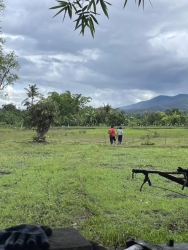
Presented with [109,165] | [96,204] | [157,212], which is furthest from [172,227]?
[109,165]

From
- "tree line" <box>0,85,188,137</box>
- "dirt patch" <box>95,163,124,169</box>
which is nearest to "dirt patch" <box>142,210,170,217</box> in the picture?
"dirt patch" <box>95,163,124,169</box>

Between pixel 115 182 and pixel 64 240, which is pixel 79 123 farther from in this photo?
pixel 64 240

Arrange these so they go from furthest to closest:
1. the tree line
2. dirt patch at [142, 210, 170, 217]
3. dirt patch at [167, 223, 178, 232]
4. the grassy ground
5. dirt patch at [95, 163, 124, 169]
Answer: the tree line
dirt patch at [95, 163, 124, 169]
dirt patch at [142, 210, 170, 217]
dirt patch at [167, 223, 178, 232]
the grassy ground

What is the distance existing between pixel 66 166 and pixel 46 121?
598 inches

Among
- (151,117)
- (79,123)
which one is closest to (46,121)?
(79,123)

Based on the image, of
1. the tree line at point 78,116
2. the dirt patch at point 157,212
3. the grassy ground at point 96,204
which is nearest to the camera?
the grassy ground at point 96,204

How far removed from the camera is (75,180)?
9.83 metres

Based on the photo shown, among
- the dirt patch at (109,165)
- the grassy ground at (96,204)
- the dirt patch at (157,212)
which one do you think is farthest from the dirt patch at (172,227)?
the dirt patch at (109,165)

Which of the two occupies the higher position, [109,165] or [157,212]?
[109,165]

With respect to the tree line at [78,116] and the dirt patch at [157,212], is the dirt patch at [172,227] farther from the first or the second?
the tree line at [78,116]

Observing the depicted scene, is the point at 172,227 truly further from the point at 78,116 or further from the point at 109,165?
the point at 78,116

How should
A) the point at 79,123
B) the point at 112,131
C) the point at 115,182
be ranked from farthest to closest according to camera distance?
1. the point at 79,123
2. the point at 112,131
3. the point at 115,182

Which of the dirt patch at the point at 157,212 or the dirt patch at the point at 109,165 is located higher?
the dirt patch at the point at 109,165

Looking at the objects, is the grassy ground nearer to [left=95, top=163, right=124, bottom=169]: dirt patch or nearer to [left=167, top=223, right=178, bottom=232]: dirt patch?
[left=167, top=223, right=178, bottom=232]: dirt patch
